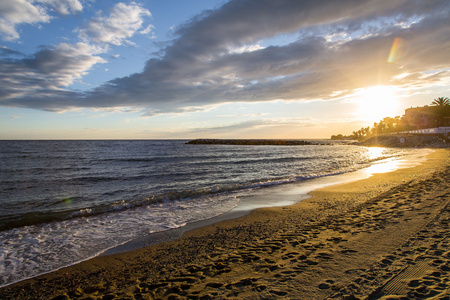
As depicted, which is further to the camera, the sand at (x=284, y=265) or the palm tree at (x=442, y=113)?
the palm tree at (x=442, y=113)

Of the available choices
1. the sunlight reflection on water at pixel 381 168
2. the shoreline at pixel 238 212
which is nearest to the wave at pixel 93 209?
the shoreline at pixel 238 212

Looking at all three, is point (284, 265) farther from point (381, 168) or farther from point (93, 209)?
point (381, 168)

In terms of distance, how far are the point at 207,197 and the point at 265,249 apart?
7153 mm

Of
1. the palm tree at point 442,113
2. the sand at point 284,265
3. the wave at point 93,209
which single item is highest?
the palm tree at point 442,113

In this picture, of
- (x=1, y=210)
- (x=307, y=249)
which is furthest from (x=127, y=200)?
(x=307, y=249)

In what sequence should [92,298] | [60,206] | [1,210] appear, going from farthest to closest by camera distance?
[60,206]
[1,210]
[92,298]

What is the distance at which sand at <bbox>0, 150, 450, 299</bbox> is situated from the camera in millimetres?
3660

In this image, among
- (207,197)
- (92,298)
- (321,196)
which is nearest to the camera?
(92,298)

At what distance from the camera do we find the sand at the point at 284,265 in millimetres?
3660

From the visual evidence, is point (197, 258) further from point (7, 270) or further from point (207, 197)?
point (207, 197)

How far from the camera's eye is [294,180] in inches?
663

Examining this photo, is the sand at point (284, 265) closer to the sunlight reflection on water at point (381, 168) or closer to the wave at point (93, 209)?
the wave at point (93, 209)

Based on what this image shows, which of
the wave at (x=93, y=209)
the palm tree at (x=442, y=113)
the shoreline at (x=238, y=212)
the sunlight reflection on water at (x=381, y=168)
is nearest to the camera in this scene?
the shoreline at (x=238, y=212)

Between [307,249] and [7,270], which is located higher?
[307,249]
